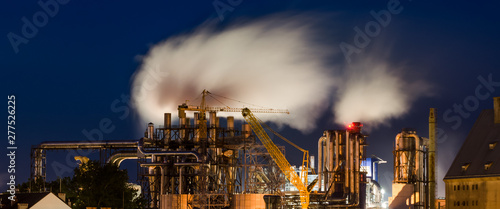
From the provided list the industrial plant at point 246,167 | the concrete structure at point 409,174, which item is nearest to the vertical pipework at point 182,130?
the industrial plant at point 246,167

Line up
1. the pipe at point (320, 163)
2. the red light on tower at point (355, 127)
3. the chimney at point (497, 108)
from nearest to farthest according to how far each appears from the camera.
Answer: the chimney at point (497, 108) < the pipe at point (320, 163) < the red light on tower at point (355, 127)

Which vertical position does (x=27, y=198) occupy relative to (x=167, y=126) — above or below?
below

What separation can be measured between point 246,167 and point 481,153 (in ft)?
152

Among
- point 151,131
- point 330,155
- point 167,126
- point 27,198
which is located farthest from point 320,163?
point 27,198

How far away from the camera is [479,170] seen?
91.5 metres

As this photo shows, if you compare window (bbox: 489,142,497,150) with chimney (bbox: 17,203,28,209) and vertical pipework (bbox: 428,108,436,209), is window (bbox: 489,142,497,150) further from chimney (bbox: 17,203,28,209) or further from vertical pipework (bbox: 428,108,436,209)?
chimney (bbox: 17,203,28,209)

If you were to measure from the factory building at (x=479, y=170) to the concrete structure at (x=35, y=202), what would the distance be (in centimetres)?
4111

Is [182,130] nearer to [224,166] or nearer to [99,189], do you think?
[224,166]

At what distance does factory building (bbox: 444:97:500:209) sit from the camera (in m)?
89.4

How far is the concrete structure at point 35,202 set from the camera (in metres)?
82.5

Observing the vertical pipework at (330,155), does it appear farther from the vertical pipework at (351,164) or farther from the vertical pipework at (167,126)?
the vertical pipework at (167,126)

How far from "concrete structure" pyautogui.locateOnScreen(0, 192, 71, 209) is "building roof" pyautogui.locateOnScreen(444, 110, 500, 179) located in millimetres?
41491

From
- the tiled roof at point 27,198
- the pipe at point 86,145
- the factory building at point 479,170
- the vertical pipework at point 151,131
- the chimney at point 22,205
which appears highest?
the vertical pipework at point 151,131

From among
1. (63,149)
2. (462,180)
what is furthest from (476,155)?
(63,149)
